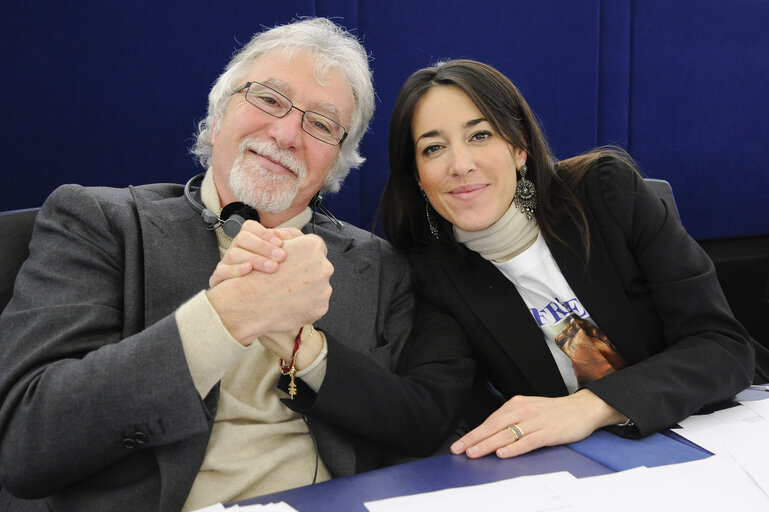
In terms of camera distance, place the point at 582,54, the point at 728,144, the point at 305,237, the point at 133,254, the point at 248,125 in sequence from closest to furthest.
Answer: the point at 305,237
the point at 133,254
the point at 248,125
the point at 582,54
the point at 728,144

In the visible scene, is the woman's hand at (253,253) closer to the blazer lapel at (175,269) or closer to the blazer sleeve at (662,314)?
the blazer lapel at (175,269)

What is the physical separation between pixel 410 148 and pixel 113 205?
2.41ft

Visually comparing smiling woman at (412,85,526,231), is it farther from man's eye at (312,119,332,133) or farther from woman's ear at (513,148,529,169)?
man's eye at (312,119,332,133)

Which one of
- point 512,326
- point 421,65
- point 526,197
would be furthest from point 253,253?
point 421,65

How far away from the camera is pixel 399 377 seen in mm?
1259

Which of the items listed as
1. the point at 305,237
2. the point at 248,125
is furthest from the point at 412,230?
the point at 305,237

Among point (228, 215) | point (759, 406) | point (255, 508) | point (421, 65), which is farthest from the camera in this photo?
point (421, 65)

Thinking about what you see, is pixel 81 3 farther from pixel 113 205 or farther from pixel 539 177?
pixel 539 177

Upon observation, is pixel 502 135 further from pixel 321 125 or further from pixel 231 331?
pixel 231 331

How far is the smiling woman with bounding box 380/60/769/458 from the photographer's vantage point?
1.43 meters

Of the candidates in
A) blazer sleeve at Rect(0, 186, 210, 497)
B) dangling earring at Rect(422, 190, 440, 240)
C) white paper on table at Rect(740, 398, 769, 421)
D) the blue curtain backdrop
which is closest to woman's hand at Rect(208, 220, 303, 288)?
blazer sleeve at Rect(0, 186, 210, 497)

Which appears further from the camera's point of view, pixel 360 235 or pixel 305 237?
pixel 360 235

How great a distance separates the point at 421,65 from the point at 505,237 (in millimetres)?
1048

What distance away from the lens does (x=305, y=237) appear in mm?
1046
